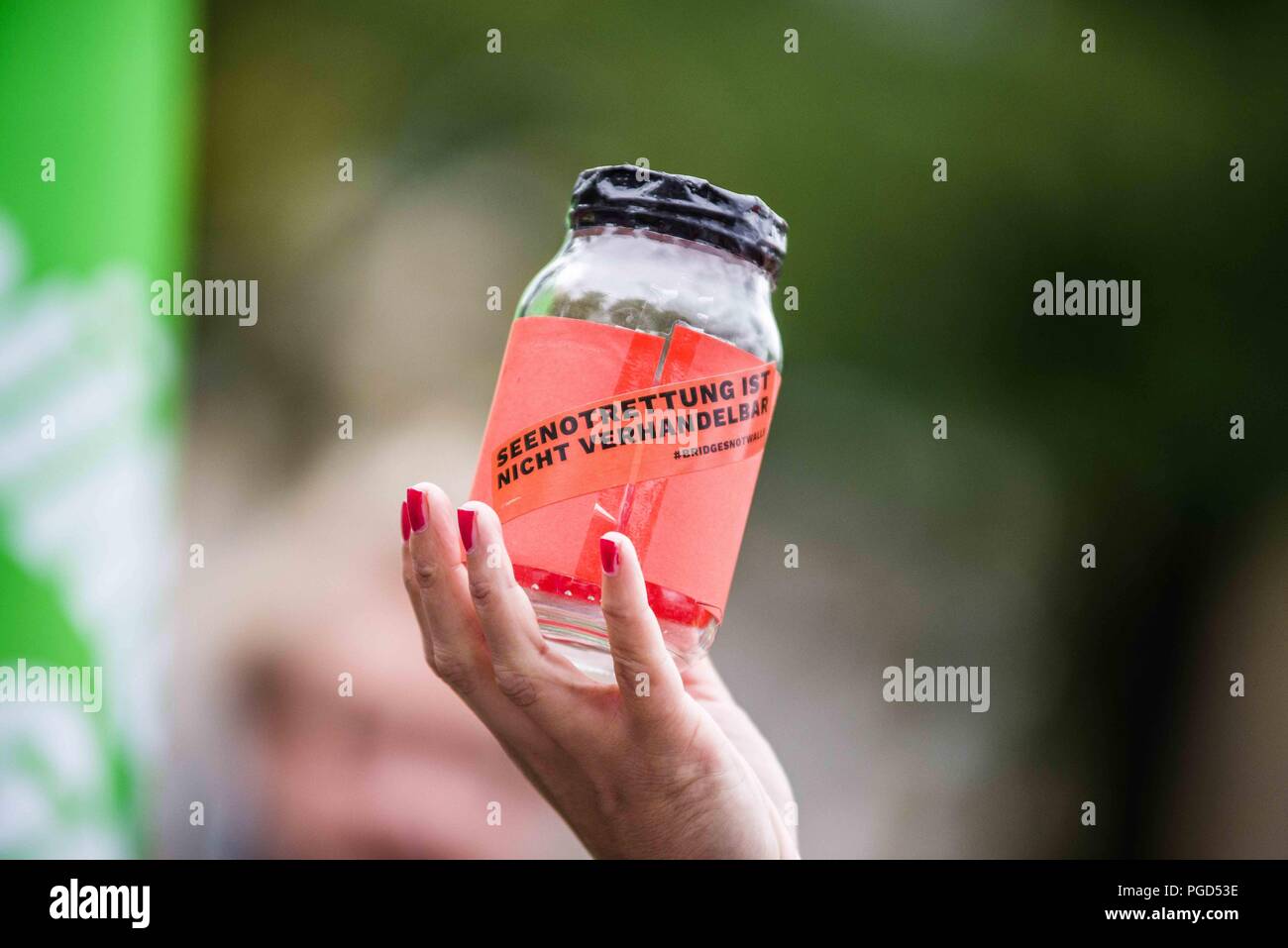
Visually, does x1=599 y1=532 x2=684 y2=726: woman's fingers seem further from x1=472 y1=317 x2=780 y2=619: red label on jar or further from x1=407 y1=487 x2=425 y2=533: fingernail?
x1=407 y1=487 x2=425 y2=533: fingernail

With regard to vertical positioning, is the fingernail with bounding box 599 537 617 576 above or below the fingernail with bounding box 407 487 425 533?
below

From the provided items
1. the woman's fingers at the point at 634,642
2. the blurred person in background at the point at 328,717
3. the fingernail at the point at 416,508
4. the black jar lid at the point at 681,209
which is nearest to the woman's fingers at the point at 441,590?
the fingernail at the point at 416,508

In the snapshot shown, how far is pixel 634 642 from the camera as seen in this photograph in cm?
96

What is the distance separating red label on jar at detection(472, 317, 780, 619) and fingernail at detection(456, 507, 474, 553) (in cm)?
4

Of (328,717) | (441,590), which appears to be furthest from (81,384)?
(441,590)

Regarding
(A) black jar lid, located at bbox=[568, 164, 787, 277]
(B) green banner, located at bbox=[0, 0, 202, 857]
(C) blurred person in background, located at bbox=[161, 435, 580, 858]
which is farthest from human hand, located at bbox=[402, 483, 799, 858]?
(B) green banner, located at bbox=[0, 0, 202, 857]

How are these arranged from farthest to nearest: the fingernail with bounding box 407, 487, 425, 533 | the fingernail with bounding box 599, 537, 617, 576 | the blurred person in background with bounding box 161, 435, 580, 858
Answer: the blurred person in background with bounding box 161, 435, 580, 858 < the fingernail with bounding box 407, 487, 425, 533 < the fingernail with bounding box 599, 537, 617, 576

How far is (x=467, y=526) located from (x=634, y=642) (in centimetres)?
18

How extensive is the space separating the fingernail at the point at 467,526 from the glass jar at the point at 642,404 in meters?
0.04

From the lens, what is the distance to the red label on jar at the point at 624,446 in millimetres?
959

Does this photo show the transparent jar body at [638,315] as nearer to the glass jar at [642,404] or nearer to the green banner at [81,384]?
the glass jar at [642,404]

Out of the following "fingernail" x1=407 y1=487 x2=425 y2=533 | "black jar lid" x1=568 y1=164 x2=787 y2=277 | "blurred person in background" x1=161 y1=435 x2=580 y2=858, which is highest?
"black jar lid" x1=568 y1=164 x2=787 y2=277

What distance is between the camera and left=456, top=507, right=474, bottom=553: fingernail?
0.98 meters

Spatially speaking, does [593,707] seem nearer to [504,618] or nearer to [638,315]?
[504,618]
